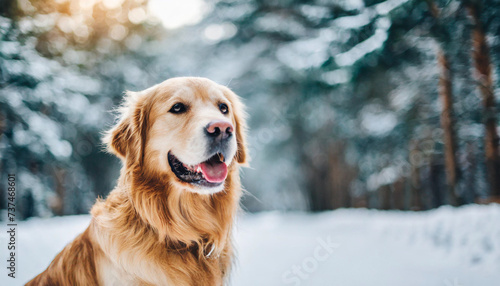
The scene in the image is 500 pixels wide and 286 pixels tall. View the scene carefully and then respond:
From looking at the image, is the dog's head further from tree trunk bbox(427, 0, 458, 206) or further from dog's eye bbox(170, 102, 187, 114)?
tree trunk bbox(427, 0, 458, 206)

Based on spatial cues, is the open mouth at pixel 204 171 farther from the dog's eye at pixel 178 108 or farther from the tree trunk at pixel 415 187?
the tree trunk at pixel 415 187

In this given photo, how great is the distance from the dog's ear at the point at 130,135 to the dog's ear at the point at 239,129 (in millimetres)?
711

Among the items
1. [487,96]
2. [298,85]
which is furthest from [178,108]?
[298,85]

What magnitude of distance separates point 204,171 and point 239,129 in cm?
72

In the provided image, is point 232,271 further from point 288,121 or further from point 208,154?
point 288,121

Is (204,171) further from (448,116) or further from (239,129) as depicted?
(448,116)

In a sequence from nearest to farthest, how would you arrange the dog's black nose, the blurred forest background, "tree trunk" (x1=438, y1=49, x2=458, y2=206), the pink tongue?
the dog's black nose → the pink tongue → the blurred forest background → "tree trunk" (x1=438, y1=49, x2=458, y2=206)

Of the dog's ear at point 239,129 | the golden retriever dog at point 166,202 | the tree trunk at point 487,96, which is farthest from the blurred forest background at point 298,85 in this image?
the golden retriever dog at point 166,202

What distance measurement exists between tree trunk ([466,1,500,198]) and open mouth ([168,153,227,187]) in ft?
13.0

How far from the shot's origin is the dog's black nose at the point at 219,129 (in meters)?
1.89

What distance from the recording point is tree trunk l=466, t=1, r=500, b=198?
4.07 metres

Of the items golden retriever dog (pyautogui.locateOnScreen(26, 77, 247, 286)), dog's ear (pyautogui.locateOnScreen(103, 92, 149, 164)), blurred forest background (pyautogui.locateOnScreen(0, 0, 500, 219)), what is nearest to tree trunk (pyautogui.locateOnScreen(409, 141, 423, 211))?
blurred forest background (pyautogui.locateOnScreen(0, 0, 500, 219))

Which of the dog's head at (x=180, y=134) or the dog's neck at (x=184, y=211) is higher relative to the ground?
the dog's head at (x=180, y=134)

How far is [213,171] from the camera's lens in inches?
79.5
